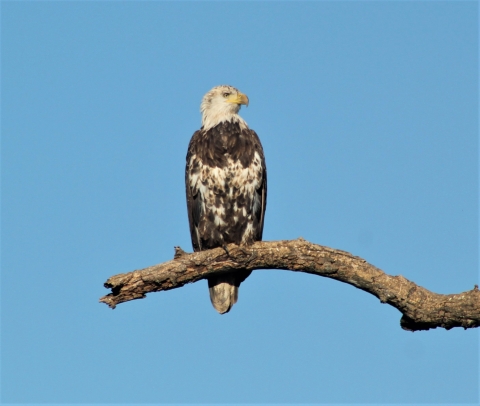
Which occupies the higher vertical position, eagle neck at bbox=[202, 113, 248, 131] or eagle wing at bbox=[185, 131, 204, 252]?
eagle neck at bbox=[202, 113, 248, 131]

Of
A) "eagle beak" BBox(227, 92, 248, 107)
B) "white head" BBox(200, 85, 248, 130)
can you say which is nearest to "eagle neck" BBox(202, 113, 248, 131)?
"white head" BBox(200, 85, 248, 130)

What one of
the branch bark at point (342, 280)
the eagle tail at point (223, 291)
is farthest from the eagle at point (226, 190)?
the branch bark at point (342, 280)

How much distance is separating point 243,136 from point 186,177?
0.98 m

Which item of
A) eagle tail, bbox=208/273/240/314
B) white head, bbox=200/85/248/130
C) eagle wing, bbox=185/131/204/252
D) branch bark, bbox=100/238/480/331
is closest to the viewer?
branch bark, bbox=100/238/480/331

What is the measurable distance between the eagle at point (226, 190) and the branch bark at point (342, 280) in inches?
50.9

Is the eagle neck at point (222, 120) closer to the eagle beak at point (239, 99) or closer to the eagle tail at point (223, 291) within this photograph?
the eagle beak at point (239, 99)

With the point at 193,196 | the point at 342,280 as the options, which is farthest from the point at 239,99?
the point at 342,280

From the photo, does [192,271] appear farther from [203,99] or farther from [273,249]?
[203,99]

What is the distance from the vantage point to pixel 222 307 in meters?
10.6

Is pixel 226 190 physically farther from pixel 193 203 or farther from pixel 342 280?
pixel 342 280

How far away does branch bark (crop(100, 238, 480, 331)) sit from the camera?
8172 millimetres

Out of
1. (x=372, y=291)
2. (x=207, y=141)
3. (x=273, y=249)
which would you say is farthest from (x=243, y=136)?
(x=372, y=291)

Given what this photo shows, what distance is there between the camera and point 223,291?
10594 mm

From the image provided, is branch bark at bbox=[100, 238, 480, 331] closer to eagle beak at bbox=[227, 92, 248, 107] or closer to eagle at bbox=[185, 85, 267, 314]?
eagle at bbox=[185, 85, 267, 314]
